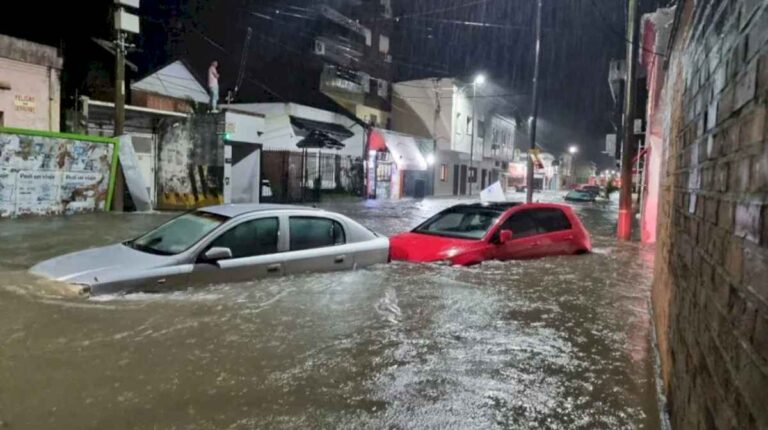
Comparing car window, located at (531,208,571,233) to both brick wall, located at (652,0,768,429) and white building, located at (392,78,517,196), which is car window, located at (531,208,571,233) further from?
white building, located at (392,78,517,196)

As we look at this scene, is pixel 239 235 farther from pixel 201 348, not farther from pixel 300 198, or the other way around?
pixel 300 198

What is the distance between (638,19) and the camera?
47.1 ft

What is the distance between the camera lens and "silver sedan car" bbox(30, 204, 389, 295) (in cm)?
577

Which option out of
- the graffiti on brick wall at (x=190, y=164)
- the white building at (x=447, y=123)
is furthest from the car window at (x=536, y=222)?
the white building at (x=447, y=123)

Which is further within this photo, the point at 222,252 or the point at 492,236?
the point at 492,236

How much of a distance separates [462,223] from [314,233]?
306cm

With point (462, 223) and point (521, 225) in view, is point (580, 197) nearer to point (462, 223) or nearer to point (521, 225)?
point (521, 225)

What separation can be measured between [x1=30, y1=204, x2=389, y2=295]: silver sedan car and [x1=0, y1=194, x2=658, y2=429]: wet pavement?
0.51ft

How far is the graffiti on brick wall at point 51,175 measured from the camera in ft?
45.5

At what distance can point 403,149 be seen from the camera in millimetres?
34594

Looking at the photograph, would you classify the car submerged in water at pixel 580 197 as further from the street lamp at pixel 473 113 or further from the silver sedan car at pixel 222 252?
the silver sedan car at pixel 222 252

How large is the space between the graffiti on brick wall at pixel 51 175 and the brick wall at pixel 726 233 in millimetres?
14835

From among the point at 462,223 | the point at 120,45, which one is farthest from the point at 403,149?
the point at 462,223

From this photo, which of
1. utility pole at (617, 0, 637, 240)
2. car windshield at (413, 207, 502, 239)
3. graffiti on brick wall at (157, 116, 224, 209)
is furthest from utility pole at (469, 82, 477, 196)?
car windshield at (413, 207, 502, 239)
